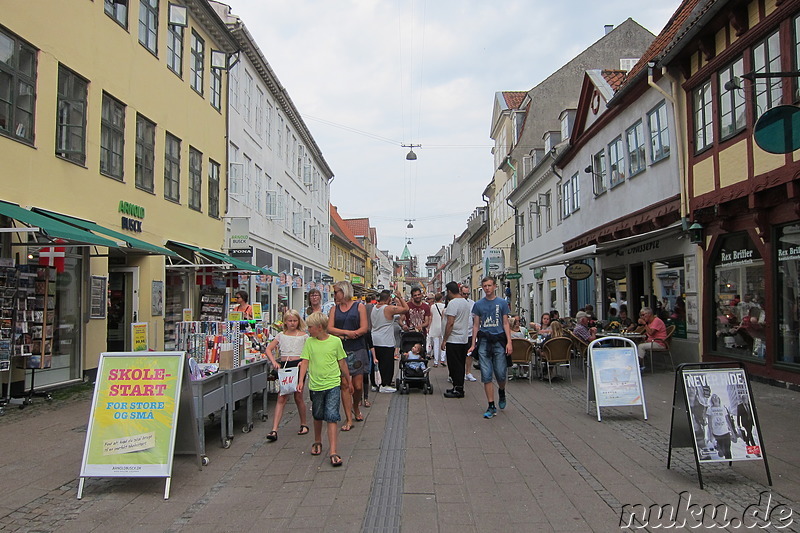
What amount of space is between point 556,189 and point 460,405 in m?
17.6

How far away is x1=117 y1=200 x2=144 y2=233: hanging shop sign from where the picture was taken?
41.5ft

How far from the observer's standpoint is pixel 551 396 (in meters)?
9.83

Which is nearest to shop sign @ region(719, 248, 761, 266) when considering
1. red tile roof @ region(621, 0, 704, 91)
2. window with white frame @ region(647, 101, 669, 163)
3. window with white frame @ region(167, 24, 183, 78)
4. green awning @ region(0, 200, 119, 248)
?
window with white frame @ region(647, 101, 669, 163)

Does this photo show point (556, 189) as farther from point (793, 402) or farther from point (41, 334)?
point (41, 334)

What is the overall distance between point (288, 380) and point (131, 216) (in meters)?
7.99

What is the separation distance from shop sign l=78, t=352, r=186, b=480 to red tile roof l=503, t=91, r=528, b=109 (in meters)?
33.0

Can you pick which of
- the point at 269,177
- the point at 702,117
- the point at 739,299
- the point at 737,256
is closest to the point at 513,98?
the point at 269,177

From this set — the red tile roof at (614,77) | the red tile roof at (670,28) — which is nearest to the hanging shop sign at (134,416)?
→ the red tile roof at (670,28)

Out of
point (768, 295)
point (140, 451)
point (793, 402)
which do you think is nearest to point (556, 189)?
point (768, 295)

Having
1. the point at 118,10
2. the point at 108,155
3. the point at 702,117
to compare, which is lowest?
the point at 108,155

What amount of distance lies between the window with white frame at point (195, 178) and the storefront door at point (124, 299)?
3.43 meters

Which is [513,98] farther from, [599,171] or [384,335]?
[384,335]

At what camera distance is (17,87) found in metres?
9.18

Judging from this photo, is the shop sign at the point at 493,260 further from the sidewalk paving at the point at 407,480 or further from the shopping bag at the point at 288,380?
the shopping bag at the point at 288,380
